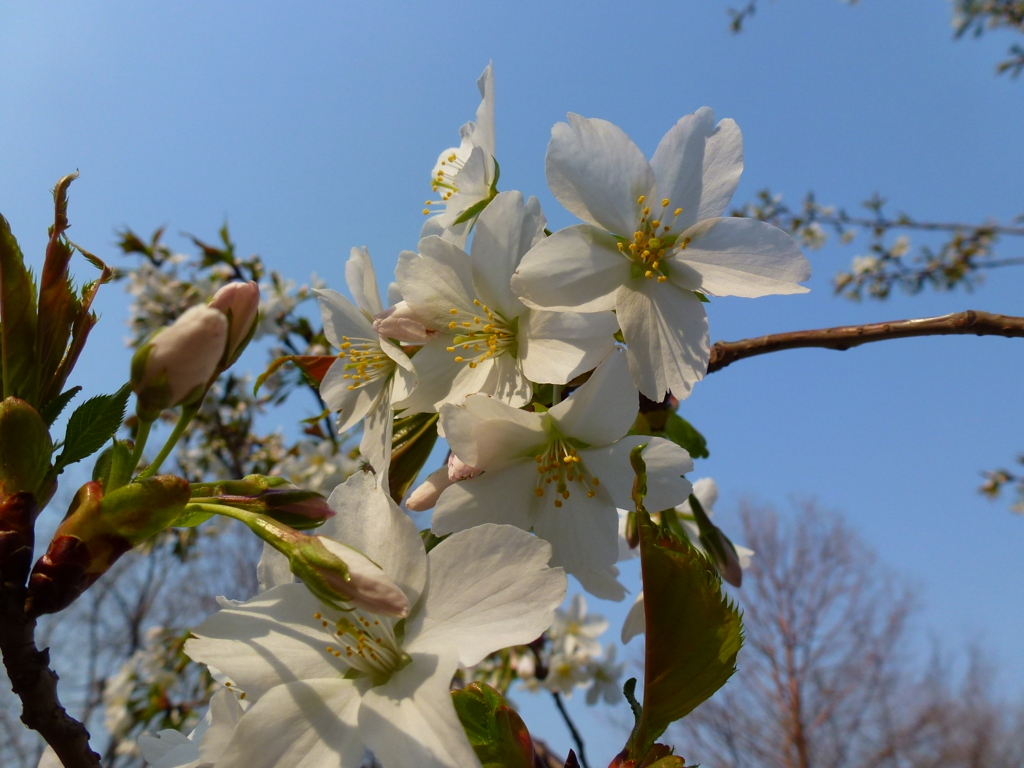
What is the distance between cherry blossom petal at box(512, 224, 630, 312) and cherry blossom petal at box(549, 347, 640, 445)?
2.8 inches

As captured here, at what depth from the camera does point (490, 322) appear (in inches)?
31.0

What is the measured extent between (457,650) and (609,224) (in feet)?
1.63

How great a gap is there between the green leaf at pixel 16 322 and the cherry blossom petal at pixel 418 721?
0.44 meters

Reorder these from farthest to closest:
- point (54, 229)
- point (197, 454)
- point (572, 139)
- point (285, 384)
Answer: point (197, 454), point (285, 384), point (572, 139), point (54, 229)

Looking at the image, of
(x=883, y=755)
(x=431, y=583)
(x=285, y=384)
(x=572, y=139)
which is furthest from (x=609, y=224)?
(x=883, y=755)

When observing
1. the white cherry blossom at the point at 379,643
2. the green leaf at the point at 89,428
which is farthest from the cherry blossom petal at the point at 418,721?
the green leaf at the point at 89,428

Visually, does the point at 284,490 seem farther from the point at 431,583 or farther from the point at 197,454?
the point at 197,454

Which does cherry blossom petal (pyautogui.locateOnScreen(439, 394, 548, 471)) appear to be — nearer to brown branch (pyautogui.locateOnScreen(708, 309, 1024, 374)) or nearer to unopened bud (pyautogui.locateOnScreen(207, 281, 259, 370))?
unopened bud (pyautogui.locateOnScreen(207, 281, 259, 370))

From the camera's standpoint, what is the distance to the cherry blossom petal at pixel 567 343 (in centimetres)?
70

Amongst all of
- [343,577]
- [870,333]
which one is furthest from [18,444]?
[870,333]

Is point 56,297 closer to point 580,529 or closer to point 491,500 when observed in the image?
point 491,500

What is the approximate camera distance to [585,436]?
2.39ft

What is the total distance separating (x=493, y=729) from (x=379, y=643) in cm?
12

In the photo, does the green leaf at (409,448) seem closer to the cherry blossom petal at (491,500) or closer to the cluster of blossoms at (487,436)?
the cluster of blossoms at (487,436)
